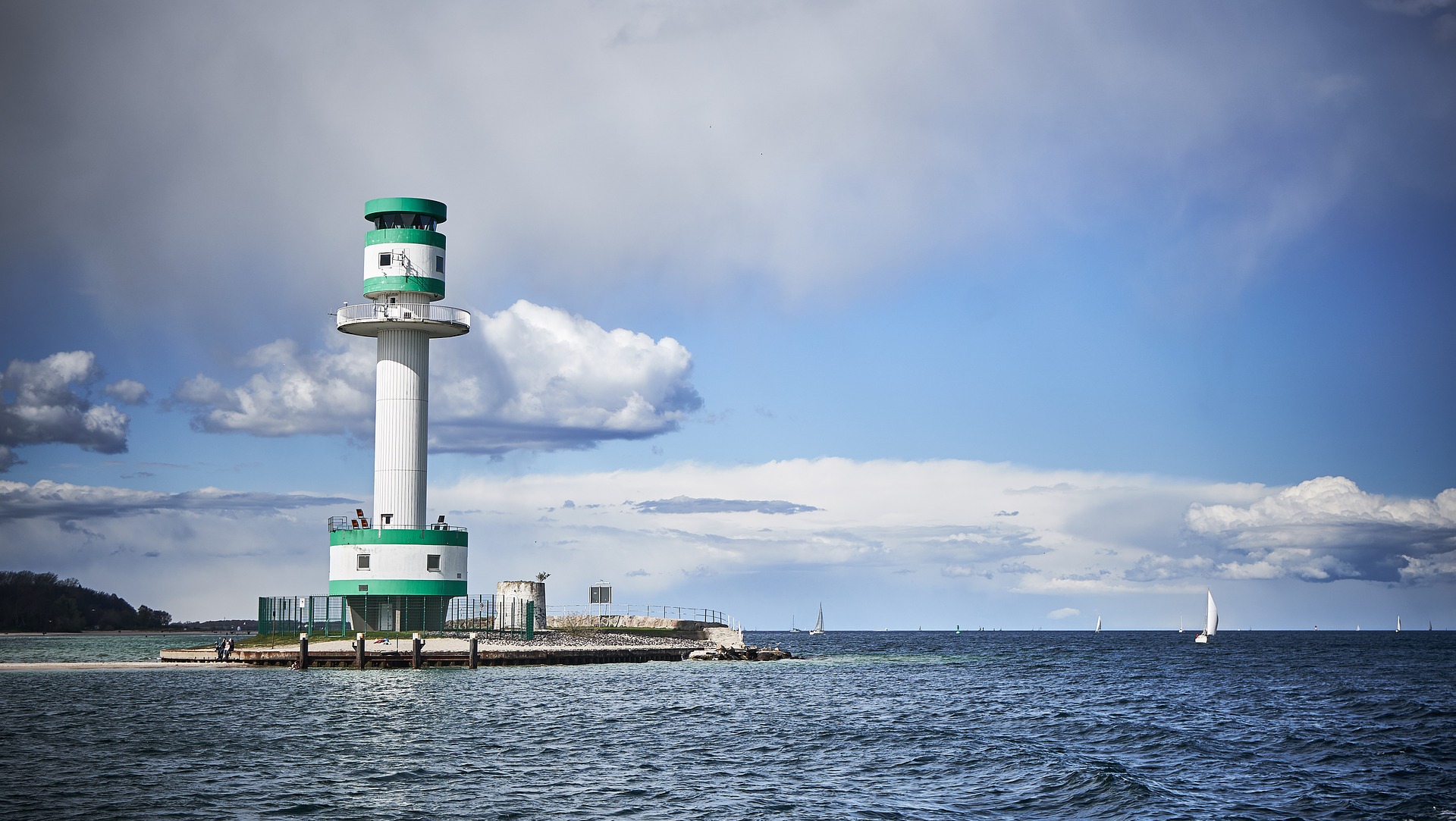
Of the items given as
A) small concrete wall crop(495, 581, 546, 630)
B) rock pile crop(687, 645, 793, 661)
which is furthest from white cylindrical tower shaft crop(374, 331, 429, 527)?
rock pile crop(687, 645, 793, 661)

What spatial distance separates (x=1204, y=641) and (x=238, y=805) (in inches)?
6282

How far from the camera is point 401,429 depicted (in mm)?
66188

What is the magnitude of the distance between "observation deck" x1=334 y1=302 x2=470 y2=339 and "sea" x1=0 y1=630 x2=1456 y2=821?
17835mm

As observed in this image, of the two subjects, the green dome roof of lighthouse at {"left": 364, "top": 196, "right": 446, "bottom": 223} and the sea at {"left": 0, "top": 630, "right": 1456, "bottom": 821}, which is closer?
the sea at {"left": 0, "top": 630, "right": 1456, "bottom": 821}

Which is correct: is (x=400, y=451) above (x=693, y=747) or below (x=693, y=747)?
above

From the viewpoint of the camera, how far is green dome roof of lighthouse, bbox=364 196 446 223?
222 ft

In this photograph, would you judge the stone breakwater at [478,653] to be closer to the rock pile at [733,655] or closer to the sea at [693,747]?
the rock pile at [733,655]

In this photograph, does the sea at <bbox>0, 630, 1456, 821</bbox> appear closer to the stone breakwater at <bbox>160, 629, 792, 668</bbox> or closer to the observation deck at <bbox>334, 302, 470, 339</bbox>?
the stone breakwater at <bbox>160, 629, 792, 668</bbox>

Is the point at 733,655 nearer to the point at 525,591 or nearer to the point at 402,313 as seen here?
the point at 525,591

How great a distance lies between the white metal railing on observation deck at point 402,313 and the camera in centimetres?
6612

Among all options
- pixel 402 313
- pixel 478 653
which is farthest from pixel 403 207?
pixel 478 653

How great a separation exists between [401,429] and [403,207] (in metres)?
11.9

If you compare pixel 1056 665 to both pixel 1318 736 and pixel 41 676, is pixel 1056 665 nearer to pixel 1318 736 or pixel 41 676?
pixel 1318 736

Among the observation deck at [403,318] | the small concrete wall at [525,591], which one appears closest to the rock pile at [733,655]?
the small concrete wall at [525,591]
